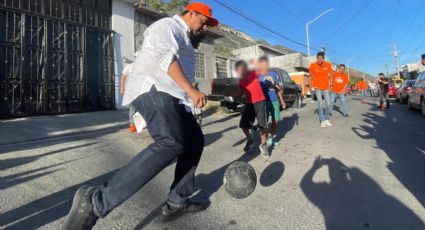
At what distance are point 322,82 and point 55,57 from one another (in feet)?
27.6

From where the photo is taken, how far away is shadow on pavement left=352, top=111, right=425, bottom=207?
12.5ft

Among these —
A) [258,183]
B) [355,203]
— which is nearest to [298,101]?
[258,183]

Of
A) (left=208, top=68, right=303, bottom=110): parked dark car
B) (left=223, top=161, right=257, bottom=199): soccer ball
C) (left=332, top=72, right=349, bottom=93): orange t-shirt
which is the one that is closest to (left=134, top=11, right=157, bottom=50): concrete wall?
(left=208, top=68, right=303, bottom=110): parked dark car

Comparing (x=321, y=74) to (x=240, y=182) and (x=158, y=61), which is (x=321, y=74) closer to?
(x=240, y=182)

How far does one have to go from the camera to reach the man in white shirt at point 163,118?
2150 millimetres

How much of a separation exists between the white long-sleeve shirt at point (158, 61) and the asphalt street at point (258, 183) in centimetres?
111

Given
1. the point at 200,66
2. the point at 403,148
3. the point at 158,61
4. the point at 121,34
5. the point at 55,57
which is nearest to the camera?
the point at 158,61

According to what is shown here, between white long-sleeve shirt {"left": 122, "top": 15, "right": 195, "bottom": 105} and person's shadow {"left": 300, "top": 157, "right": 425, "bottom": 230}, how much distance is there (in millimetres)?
1716

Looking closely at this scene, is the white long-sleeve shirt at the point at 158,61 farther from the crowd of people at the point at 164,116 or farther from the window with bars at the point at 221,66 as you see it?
the window with bars at the point at 221,66

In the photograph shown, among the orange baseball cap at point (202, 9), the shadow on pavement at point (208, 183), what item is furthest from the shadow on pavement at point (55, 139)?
the orange baseball cap at point (202, 9)

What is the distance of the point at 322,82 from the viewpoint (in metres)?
8.60

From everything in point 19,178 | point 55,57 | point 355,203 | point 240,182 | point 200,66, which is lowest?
point 355,203

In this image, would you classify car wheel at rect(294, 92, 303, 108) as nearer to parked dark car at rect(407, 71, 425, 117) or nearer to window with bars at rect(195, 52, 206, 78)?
parked dark car at rect(407, 71, 425, 117)

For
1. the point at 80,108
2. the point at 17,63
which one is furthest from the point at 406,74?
the point at 17,63
